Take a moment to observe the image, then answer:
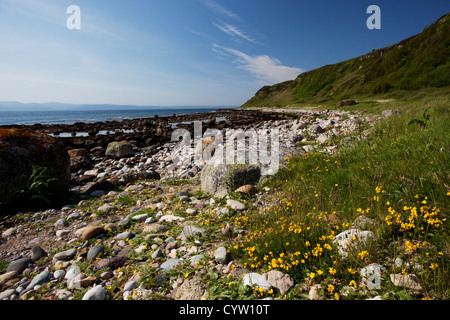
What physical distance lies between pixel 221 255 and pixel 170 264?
0.73 m

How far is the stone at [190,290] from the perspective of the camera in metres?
2.28

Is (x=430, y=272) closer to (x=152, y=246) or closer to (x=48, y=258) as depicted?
(x=152, y=246)

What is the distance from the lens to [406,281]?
1.84 metres

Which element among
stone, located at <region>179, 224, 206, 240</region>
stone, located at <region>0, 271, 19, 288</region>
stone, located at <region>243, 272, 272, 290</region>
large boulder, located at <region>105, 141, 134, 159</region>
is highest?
large boulder, located at <region>105, 141, 134, 159</region>

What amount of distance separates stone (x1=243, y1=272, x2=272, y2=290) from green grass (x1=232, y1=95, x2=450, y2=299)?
153 mm

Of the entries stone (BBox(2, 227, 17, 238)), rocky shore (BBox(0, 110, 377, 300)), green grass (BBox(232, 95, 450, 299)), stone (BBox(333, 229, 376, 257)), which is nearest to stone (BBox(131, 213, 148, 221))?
rocky shore (BBox(0, 110, 377, 300))

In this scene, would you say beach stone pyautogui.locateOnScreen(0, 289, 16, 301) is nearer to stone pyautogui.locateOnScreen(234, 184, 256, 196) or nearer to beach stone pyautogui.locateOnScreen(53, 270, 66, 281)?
beach stone pyautogui.locateOnScreen(53, 270, 66, 281)

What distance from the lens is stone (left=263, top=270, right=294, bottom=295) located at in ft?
7.13

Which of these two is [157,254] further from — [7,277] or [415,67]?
[415,67]

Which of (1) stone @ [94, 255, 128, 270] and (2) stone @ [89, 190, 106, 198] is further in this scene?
(2) stone @ [89, 190, 106, 198]

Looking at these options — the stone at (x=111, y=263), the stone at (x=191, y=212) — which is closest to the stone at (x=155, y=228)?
the stone at (x=191, y=212)
